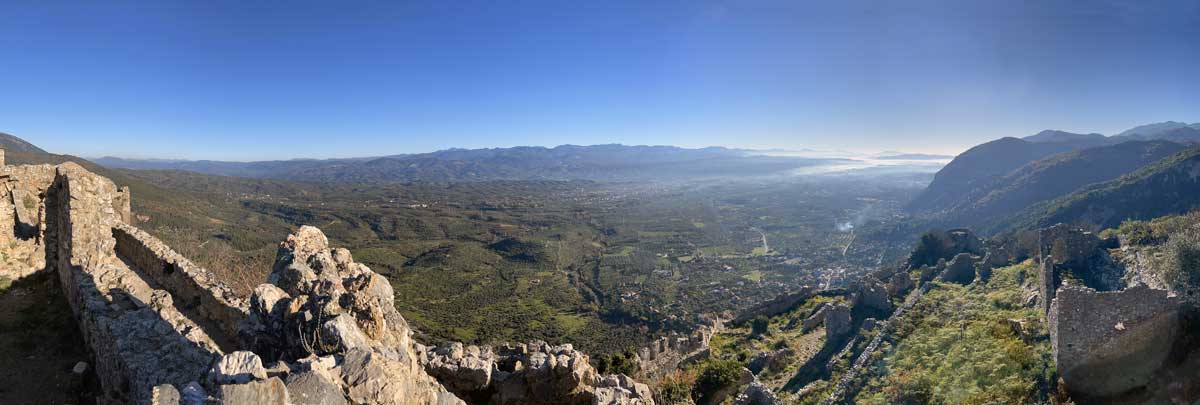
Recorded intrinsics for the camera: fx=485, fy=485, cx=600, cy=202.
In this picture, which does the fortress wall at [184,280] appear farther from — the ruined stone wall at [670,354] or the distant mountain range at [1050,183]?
the distant mountain range at [1050,183]

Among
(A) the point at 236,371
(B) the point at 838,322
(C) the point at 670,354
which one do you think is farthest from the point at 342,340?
(B) the point at 838,322

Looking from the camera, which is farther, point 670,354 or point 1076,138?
point 1076,138

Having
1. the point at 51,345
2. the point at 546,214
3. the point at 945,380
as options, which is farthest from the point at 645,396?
the point at 546,214

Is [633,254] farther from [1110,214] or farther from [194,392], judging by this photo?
[194,392]

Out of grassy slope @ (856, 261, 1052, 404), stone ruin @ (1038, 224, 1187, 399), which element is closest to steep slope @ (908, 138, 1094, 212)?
grassy slope @ (856, 261, 1052, 404)

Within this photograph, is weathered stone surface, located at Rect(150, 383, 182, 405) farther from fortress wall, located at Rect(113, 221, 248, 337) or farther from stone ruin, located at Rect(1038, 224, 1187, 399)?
stone ruin, located at Rect(1038, 224, 1187, 399)

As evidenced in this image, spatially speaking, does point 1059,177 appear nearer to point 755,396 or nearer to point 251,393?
point 755,396
